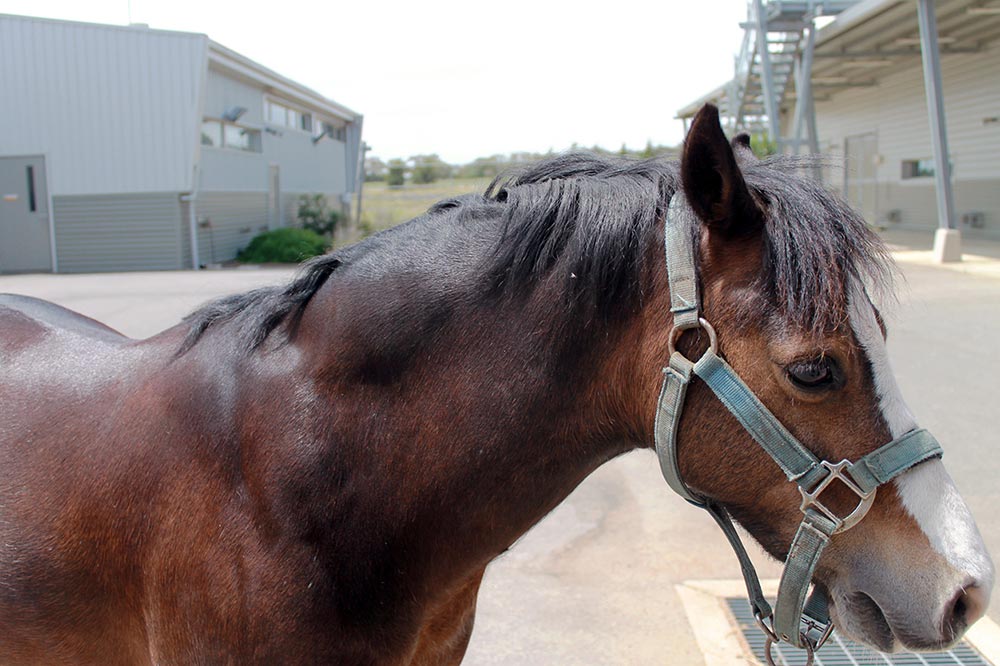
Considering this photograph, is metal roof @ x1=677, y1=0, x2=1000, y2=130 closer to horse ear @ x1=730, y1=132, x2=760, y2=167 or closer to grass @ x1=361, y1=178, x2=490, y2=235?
grass @ x1=361, y1=178, x2=490, y2=235

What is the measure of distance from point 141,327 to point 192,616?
9405mm

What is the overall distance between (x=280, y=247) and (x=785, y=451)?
21.1m

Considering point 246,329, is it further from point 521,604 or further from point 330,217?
point 330,217

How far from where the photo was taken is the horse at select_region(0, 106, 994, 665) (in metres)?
1.35

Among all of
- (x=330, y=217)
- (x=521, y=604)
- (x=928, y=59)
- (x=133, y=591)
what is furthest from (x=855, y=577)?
(x=330, y=217)

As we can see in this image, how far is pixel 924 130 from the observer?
2111 centimetres

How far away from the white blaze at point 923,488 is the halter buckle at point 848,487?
73 millimetres

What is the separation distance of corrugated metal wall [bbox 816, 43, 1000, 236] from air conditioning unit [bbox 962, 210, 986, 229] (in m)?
0.10

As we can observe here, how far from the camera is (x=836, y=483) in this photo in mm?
1353

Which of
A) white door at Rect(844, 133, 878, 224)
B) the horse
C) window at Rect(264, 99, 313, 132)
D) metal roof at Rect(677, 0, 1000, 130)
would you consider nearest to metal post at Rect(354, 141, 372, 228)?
window at Rect(264, 99, 313, 132)

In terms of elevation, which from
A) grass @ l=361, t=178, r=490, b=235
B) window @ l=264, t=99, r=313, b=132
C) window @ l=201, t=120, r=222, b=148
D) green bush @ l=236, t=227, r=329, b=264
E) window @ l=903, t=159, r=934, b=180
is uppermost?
window @ l=264, t=99, r=313, b=132

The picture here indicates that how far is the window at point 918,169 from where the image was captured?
70.3 ft

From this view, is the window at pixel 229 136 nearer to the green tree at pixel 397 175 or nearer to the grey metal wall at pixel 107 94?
the grey metal wall at pixel 107 94

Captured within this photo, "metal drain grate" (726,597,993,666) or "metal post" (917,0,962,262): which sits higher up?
"metal post" (917,0,962,262)
